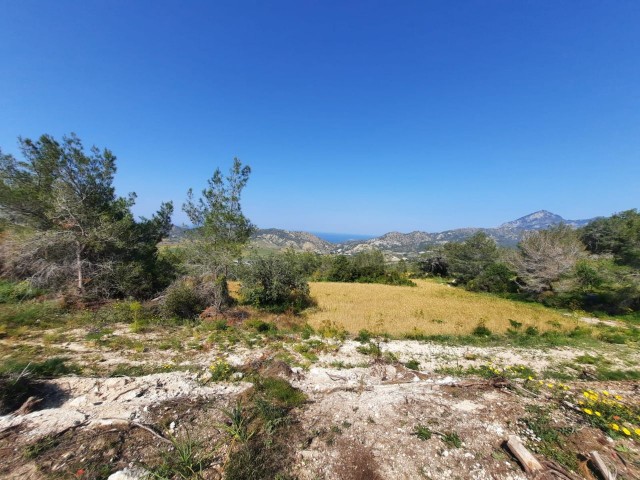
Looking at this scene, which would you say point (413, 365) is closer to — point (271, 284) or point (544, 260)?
point (271, 284)

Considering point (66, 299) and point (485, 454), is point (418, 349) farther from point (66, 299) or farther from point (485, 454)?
point (66, 299)

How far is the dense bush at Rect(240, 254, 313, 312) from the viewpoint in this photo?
1565cm

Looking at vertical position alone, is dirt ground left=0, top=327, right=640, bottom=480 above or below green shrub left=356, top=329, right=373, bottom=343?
above

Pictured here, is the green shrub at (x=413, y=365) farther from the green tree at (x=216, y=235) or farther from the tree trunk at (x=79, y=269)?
the tree trunk at (x=79, y=269)

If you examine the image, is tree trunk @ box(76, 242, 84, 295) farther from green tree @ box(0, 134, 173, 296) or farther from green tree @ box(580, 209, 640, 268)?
green tree @ box(580, 209, 640, 268)

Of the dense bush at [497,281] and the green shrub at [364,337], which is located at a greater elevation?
the green shrub at [364,337]

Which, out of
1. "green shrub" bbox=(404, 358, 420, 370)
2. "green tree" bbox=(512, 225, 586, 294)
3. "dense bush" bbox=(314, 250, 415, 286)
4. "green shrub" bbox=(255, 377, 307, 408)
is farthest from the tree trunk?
"green tree" bbox=(512, 225, 586, 294)

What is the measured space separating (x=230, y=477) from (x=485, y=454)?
4.08 meters

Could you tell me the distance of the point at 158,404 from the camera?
16.2 feet

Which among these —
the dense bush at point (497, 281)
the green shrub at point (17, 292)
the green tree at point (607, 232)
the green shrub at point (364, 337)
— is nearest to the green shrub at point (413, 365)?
the green shrub at point (364, 337)

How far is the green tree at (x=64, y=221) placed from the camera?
1320 centimetres

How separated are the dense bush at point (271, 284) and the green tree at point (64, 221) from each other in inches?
254

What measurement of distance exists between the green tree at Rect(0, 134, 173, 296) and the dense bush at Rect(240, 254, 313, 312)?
6448 mm

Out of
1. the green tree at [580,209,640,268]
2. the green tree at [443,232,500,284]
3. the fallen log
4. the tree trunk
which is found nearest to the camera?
the fallen log
